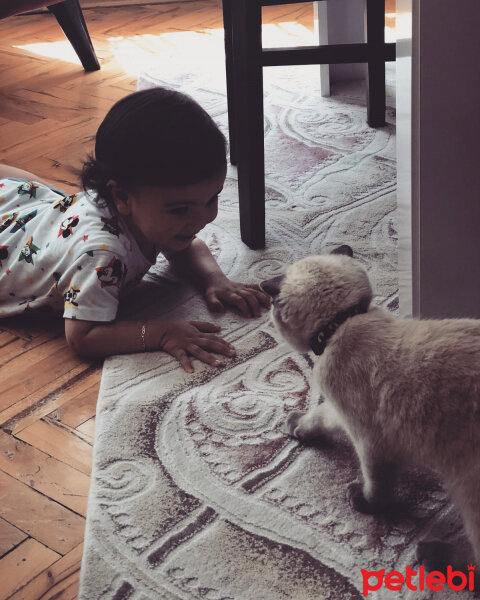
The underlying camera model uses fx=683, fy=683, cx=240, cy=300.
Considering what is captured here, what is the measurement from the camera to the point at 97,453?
2.63 feet

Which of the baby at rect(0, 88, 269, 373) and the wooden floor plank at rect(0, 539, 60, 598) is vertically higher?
the baby at rect(0, 88, 269, 373)

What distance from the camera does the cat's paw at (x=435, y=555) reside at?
64 cm

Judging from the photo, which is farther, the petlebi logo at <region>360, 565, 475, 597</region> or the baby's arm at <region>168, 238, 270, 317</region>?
the baby's arm at <region>168, 238, 270, 317</region>

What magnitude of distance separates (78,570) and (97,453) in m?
0.16

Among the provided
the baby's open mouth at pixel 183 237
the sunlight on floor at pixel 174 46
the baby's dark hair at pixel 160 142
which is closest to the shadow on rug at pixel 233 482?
the baby's open mouth at pixel 183 237

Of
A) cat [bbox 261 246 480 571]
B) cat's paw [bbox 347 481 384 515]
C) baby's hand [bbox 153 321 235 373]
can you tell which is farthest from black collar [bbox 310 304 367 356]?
baby's hand [bbox 153 321 235 373]

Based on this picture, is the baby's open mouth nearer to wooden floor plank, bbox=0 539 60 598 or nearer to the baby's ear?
the baby's ear

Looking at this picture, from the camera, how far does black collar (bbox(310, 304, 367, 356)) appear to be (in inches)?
26.7

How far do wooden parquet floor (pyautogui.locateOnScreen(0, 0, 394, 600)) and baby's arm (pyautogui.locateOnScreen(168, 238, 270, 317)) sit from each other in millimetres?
217

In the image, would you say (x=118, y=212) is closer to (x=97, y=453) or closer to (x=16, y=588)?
(x=97, y=453)

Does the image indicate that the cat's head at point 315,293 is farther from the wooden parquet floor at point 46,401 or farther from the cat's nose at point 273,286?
the wooden parquet floor at point 46,401

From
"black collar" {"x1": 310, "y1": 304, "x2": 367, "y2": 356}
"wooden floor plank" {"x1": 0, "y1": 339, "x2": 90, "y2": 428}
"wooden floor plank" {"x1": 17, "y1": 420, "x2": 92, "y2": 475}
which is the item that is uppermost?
"black collar" {"x1": 310, "y1": 304, "x2": 367, "y2": 356}

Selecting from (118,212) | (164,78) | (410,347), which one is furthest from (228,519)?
(164,78)

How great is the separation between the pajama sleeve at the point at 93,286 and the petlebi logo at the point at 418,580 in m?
0.51
